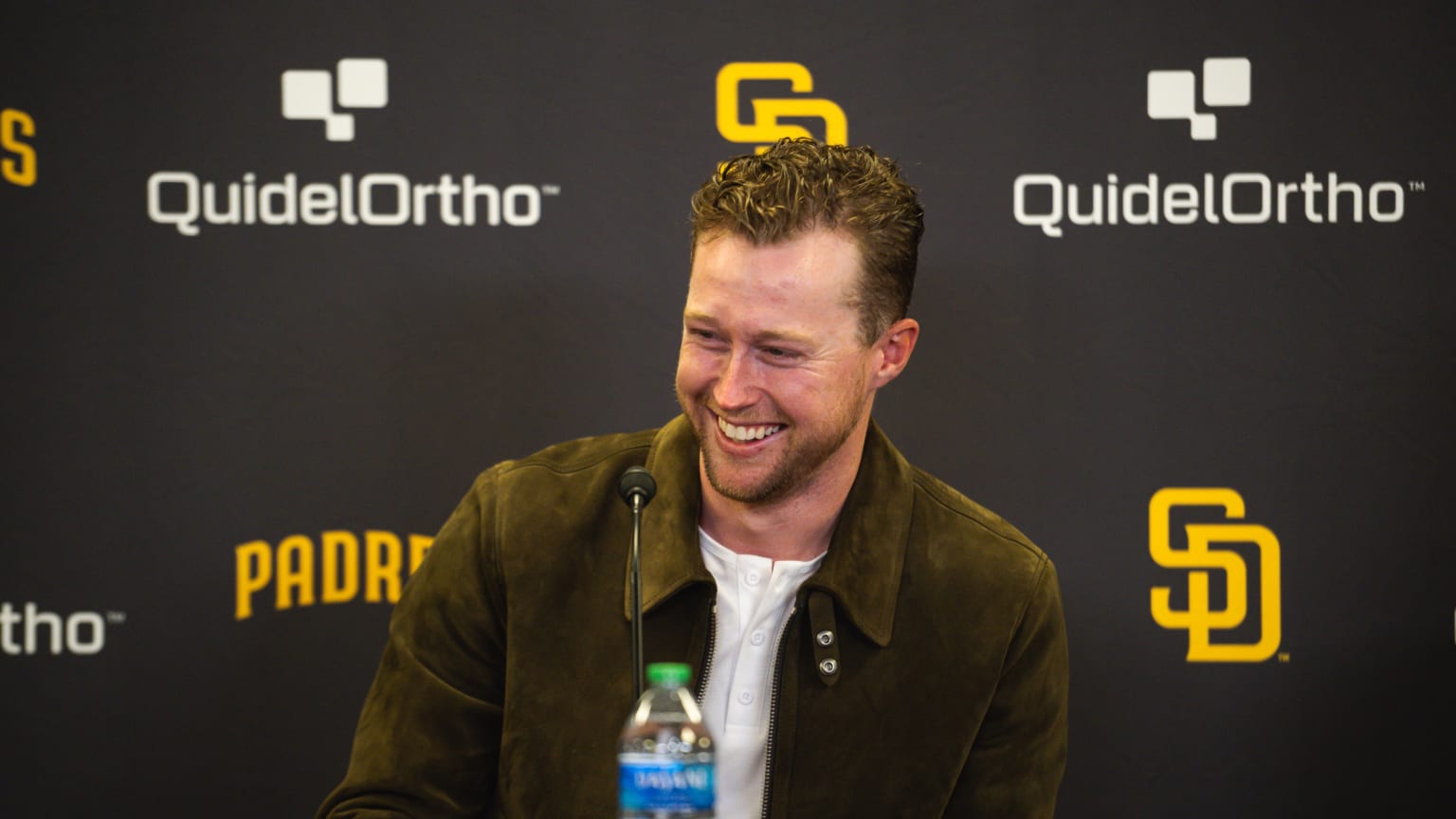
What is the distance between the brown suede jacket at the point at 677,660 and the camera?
1.71m

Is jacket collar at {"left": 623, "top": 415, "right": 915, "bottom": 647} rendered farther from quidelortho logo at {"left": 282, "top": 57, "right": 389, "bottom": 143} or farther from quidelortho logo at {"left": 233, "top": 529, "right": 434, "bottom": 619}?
quidelortho logo at {"left": 282, "top": 57, "right": 389, "bottom": 143}

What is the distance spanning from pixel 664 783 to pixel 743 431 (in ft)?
2.09

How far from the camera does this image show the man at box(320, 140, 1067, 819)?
168 cm

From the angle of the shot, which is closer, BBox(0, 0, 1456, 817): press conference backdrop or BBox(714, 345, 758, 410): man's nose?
BBox(714, 345, 758, 410): man's nose

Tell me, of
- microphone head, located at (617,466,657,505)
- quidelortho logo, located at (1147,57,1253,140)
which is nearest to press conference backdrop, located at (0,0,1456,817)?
quidelortho logo, located at (1147,57,1253,140)

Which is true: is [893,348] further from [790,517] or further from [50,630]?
[50,630]

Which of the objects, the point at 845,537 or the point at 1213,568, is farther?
the point at 1213,568

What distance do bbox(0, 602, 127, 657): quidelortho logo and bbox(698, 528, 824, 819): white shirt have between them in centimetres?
110

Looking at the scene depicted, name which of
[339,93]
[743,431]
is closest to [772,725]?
[743,431]

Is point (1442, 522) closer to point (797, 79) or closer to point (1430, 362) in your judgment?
point (1430, 362)

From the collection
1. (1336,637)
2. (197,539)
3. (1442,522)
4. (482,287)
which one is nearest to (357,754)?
(197,539)

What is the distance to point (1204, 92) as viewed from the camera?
221cm

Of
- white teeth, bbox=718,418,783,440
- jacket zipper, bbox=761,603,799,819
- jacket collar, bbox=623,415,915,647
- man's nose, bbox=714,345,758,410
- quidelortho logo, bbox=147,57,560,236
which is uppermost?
quidelortho logo, bbox=147,57,560,236

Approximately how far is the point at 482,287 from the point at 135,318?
58 centimetres
